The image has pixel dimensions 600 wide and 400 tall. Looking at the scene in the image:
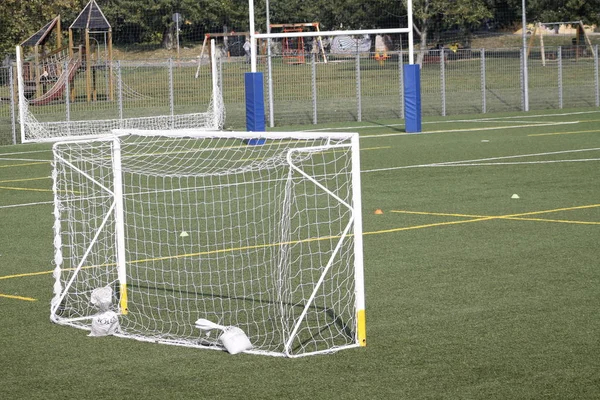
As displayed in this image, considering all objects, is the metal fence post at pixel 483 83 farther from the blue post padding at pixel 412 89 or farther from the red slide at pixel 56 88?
the red slide at pixel 56 88

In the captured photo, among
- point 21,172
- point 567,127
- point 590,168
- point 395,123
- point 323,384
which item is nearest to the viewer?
point 323,384

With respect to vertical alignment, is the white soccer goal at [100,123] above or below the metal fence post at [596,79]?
below

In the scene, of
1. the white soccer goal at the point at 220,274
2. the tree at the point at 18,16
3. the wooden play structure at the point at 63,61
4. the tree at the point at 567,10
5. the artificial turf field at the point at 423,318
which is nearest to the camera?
the artificial turf field at the point at 423,318

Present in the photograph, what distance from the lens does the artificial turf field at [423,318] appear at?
6.48 meters

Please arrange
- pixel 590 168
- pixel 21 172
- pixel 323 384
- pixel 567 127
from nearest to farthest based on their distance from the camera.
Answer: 1. pixel 323 384
2. pixel 590 168
3. pixel 21 172
4. pixel 567 127

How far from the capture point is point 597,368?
6.65 m

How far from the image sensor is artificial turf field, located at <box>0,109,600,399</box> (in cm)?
648

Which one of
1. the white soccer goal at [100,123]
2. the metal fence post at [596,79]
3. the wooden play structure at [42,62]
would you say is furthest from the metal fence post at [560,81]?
the wooden play structure at [42,62]

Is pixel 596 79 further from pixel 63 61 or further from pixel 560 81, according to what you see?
pixel 63 61

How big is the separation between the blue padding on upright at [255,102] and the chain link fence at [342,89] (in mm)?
6297

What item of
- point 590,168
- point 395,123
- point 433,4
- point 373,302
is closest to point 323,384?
point 373,302

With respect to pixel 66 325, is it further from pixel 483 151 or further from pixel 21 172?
pixel 483 151

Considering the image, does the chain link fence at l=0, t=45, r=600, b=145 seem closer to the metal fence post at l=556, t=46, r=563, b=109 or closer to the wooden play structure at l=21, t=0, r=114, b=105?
the metal fence post at l=556, t=46, r=563, b=109

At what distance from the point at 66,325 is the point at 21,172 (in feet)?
41.1
